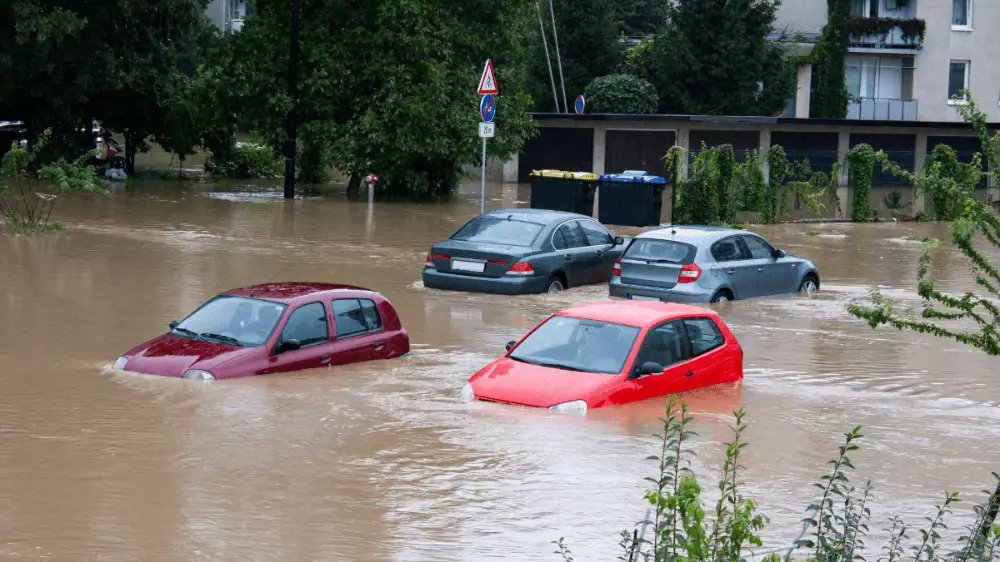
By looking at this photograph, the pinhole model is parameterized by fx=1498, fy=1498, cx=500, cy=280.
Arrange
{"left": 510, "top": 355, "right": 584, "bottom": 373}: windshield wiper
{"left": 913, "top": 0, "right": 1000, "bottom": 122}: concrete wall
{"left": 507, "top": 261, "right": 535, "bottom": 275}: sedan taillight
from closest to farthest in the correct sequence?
{"left": 510, "top": 355, "right": 584, "bottom": 373}: windshield wiper → {"left": 507, "top": 261, "right": 535, "bottom": 275}: sedan taillight → {"left": 913, "top": 0, "right": 1000, "bottom": 122}: concrete wall

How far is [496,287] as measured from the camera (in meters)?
21.8

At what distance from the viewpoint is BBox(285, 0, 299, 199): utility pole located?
119ft

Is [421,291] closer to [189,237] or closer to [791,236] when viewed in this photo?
[189,237]

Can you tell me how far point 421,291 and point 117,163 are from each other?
25362 millimetres

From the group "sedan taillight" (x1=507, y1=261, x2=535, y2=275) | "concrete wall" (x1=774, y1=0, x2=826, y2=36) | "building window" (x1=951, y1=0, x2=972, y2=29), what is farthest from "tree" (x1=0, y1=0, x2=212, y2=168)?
"building window" (x1=951, y1=0, x2=972, y2=29)

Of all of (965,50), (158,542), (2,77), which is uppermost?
(965,50)

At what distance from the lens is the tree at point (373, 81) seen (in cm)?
3750

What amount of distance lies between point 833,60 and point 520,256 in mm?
40951

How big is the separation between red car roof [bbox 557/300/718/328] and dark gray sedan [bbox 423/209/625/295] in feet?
21.8

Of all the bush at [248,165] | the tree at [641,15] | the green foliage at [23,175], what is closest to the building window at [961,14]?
the tree at [641,15]

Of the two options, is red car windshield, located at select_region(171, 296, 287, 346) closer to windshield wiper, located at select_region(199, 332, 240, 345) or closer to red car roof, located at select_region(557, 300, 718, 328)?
windshield wiper, located at select_region(199, 332, 240, 345)

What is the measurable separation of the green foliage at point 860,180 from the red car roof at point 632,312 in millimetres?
24505

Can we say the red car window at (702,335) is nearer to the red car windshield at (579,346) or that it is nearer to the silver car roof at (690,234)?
the red car windshield at (579,346)

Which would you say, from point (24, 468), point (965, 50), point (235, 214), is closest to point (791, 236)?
point (235, 214)
